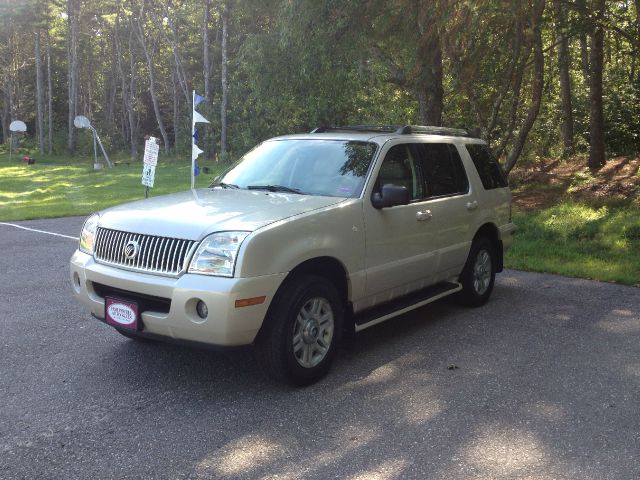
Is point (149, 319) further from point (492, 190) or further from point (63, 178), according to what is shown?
point (63, 178)

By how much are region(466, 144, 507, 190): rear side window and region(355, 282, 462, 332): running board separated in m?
1.26

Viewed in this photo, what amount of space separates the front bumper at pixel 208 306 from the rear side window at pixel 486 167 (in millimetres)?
3434

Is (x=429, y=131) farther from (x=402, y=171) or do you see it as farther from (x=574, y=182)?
(x=574, y=182)

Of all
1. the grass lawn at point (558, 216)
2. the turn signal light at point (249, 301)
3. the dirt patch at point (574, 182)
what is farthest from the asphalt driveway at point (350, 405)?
the dirt patch at point (574, 182)

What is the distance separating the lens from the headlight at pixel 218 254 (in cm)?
441

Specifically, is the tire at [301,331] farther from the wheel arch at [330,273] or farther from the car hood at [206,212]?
the car hood at [206,212]

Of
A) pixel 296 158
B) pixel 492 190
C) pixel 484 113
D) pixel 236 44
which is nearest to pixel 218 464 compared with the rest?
pixel 296 158

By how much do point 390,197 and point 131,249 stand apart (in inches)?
78.8

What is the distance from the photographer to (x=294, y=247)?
4.69 metres

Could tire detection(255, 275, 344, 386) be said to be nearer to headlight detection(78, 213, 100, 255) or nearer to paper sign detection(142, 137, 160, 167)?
headlight detection(78, 213, 100, 255)

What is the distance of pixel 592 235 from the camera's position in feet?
38.0

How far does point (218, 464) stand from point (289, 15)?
10.7m

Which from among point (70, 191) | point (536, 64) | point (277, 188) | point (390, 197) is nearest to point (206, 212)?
point (277, 188)

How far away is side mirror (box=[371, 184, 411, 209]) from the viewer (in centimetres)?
535
